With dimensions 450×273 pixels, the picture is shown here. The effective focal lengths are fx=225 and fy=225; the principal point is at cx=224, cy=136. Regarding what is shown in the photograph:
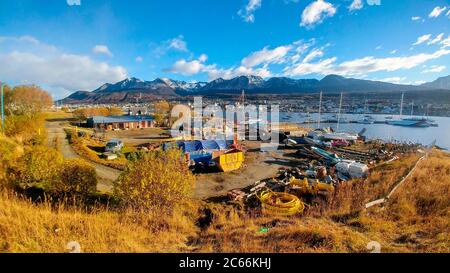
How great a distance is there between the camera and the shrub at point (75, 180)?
1148cm

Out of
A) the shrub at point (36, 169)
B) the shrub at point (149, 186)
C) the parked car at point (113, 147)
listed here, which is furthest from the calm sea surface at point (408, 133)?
the shrub at point (36, 169)

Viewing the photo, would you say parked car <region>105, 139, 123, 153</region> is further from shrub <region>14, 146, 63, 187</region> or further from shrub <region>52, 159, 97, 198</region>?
shrub <region>52, 159, 97, 198</region>

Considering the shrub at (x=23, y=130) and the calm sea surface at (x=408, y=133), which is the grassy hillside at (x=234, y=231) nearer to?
the shrub at (x=23, y=130)

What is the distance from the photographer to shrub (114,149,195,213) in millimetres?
8930

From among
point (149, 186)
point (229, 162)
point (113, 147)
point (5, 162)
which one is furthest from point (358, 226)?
point (113, 147)

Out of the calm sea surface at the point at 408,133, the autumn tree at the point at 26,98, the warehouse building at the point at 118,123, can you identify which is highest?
the autumn tree at the point at 26,98

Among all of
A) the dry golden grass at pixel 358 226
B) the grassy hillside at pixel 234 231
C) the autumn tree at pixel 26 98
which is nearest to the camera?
the grassy hillside at pixel 234 231

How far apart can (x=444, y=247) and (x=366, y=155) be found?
28.6 meters

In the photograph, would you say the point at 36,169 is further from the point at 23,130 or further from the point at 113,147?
the point at 113,147

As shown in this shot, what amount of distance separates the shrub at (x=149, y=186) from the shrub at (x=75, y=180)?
3.88 m

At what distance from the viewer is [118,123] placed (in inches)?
2299

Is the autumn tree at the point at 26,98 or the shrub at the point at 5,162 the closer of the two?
the shrub at the point at 5,162

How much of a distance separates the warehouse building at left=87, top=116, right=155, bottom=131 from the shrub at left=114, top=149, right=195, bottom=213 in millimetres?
51466

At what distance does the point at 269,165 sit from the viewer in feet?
89.6
